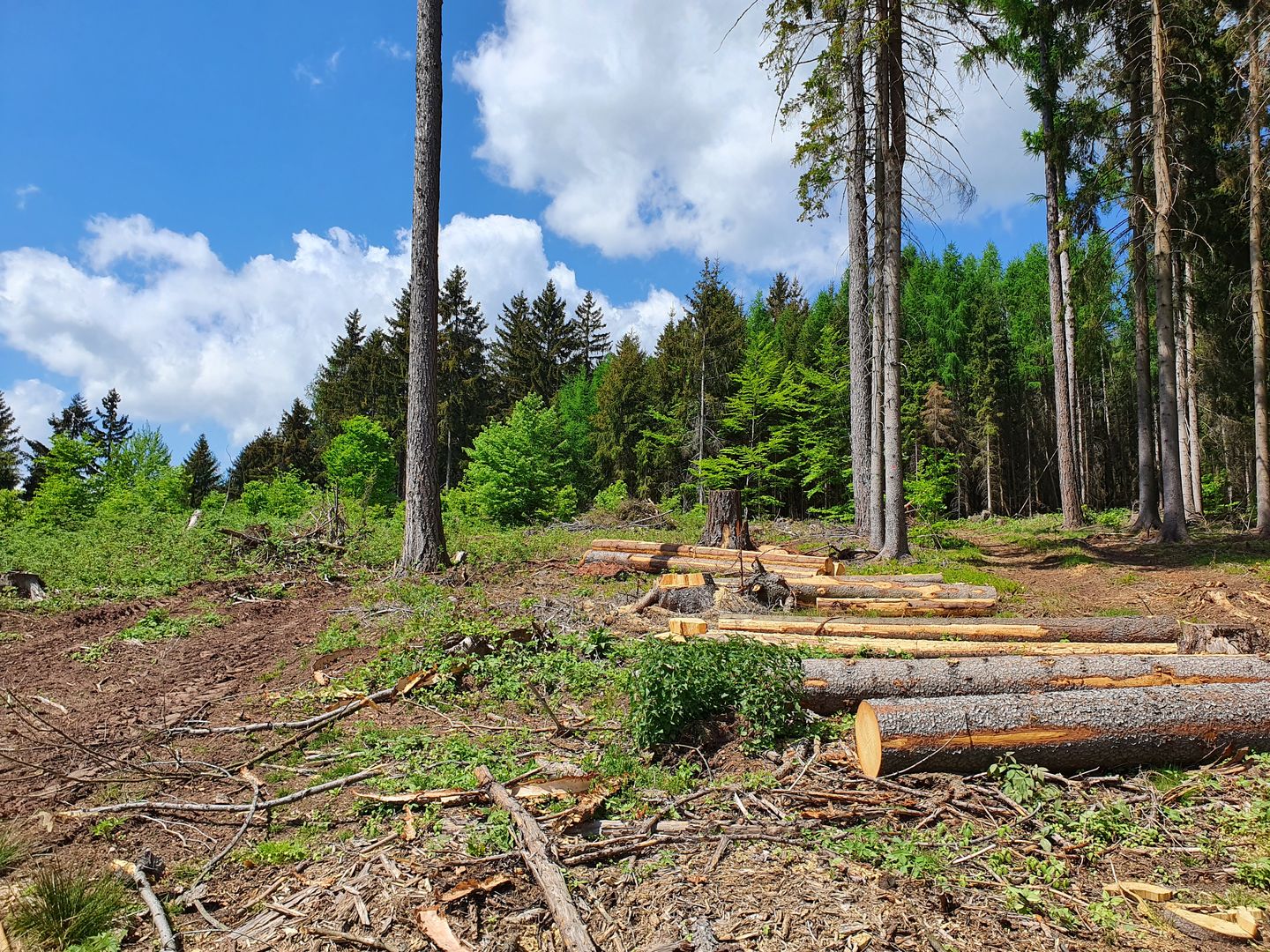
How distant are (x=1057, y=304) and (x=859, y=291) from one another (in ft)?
24.1

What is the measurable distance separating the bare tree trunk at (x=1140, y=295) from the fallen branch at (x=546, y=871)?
54.5 ft

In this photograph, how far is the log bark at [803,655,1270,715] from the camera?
4977mm

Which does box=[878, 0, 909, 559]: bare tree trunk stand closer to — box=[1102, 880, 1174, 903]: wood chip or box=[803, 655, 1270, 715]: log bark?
box=[803, 655, 1270, 715]: log bark

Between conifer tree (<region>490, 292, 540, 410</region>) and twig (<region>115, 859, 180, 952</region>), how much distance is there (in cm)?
4098

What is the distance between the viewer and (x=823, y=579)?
9234 mm

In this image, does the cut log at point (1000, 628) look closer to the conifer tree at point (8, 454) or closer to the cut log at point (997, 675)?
the cut log at point (997, 675)

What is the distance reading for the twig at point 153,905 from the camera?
2.96 metres

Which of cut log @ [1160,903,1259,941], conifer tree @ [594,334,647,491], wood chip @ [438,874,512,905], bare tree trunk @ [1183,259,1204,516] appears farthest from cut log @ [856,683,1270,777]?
conifer tree @ [594,334,647,491]

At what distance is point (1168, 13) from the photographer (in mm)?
13695

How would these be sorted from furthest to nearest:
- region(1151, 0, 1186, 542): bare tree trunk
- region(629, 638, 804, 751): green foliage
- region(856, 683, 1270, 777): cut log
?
region(1151, 0, 1186, 542): bare tree trunk → region(629, 638, 804, 751): green foliage → region(856, 683, 1270, 777): cut log

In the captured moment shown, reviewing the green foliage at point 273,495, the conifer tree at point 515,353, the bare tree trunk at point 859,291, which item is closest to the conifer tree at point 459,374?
the conifer tree at point 515,353

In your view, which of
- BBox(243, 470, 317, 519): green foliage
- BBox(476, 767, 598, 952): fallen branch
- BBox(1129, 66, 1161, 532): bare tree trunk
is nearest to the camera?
BBox(476, 767, 598, 952): fallen branch

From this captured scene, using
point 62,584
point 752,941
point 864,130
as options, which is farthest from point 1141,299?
point 62,584

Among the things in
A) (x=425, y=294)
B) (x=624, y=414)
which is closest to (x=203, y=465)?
(x=624, y=414)
